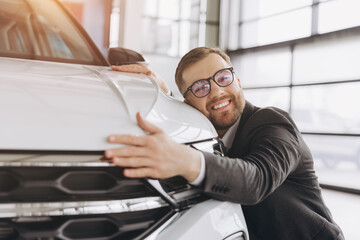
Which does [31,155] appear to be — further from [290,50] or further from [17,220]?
[290,50]

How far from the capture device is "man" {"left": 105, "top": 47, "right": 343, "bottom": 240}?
2.91 feet

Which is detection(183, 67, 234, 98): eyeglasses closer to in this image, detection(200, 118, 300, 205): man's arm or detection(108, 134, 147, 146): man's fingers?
Result: detection(200, 118, 300, 205): man's arm

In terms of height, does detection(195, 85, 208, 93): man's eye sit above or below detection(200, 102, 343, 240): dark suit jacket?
above

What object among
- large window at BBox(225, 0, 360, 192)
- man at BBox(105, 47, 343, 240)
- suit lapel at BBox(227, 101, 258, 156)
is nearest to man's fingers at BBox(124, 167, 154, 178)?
man at BBox(105, 47, 343, 240)

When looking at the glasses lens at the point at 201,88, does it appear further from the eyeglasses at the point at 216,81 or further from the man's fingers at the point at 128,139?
the man's fingers at the point at 128,139

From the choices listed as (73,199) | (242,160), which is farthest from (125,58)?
(73,199)

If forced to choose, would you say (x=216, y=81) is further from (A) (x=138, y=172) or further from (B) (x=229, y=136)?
(A) (x=138, y=172)

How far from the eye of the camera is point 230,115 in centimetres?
155

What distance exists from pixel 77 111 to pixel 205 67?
2.89 ft

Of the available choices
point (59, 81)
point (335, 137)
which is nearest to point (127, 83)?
point (59, 81)

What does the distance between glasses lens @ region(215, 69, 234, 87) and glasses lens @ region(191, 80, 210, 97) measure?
0.05 meters

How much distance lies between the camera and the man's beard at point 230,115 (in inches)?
61.2

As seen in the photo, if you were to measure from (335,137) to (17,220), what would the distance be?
6.71 meters

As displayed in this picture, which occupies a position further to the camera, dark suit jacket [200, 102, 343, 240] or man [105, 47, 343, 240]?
dark suit jacket [200, 102, 343, 240]
